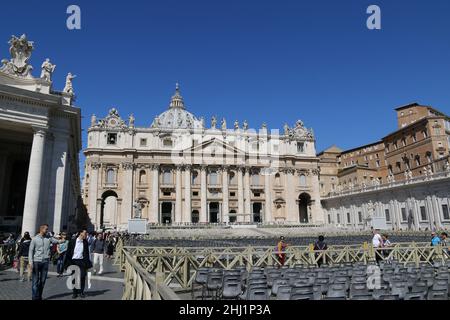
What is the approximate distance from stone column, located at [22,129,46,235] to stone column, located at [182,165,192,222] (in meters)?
40.1

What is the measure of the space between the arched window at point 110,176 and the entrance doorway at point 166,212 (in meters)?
9.17

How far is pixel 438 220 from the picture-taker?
36031 millimetres

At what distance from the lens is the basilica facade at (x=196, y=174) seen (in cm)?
5656

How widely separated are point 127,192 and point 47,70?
37460 millimetres

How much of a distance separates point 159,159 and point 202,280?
168ft

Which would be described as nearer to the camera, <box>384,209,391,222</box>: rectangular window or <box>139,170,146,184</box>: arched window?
<box>384,209,391,222</box>: rectangular window

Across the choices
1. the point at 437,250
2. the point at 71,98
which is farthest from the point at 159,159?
the point at 437,250

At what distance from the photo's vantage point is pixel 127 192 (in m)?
56.3

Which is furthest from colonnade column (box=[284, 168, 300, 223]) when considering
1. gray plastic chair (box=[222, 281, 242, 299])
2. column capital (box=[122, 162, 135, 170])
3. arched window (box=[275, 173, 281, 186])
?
gray plastic chair (box=[222, 281, 242, 299])

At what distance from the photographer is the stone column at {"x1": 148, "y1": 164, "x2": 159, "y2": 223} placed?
2226 inches

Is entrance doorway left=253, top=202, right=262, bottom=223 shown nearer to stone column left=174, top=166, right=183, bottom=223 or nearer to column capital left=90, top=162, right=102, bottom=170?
stone column left=174, top=166, right=183, bottom=223

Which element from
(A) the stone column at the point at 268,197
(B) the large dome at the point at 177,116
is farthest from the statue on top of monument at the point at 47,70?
(B) the large dome at the point at 177,116

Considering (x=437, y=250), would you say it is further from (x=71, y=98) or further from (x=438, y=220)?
(x=438, y=220)

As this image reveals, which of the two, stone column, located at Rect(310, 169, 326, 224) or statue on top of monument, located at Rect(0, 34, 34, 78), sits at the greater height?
statue on top of monument, located at Rect(0, 34, 34, 78)
